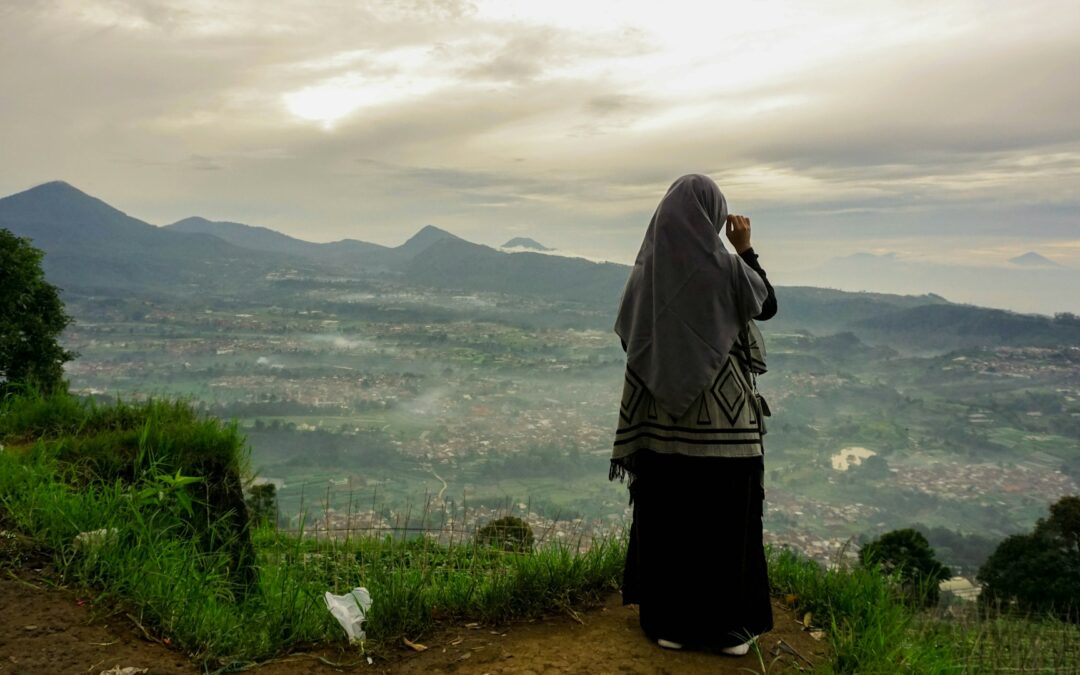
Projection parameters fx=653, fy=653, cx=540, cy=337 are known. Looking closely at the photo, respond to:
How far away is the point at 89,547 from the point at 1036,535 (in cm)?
2511

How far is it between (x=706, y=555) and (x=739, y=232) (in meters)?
1.69

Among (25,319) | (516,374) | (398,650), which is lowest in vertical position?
(516,374)

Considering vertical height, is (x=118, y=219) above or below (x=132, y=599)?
above

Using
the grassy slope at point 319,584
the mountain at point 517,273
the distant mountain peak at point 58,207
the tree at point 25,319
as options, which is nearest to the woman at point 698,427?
the grassy slope at point 319,584

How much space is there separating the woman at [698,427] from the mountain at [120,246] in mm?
138723

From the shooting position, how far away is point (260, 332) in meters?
120

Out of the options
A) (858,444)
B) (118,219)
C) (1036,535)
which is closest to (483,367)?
(858,444)

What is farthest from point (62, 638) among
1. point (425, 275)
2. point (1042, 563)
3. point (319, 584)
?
point (425, 275)

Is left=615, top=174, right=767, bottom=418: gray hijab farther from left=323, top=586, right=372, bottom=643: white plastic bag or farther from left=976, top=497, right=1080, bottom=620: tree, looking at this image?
left=976, top=497, right=1080, bottom=620: tree

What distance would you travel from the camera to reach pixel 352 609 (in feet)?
11.1

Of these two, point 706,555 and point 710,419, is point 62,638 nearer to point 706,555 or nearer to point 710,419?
point 706,555

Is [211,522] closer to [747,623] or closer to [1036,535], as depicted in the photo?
[747,623]

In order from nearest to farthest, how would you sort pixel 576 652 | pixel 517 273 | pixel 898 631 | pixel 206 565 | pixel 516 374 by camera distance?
pixel 576 652 < pixel 898 631 < pixel 206 565 < pixel 516 374 < pixel 517 273

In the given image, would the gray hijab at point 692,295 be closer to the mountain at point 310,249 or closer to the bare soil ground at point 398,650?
the bare soil ground at point 398,650
